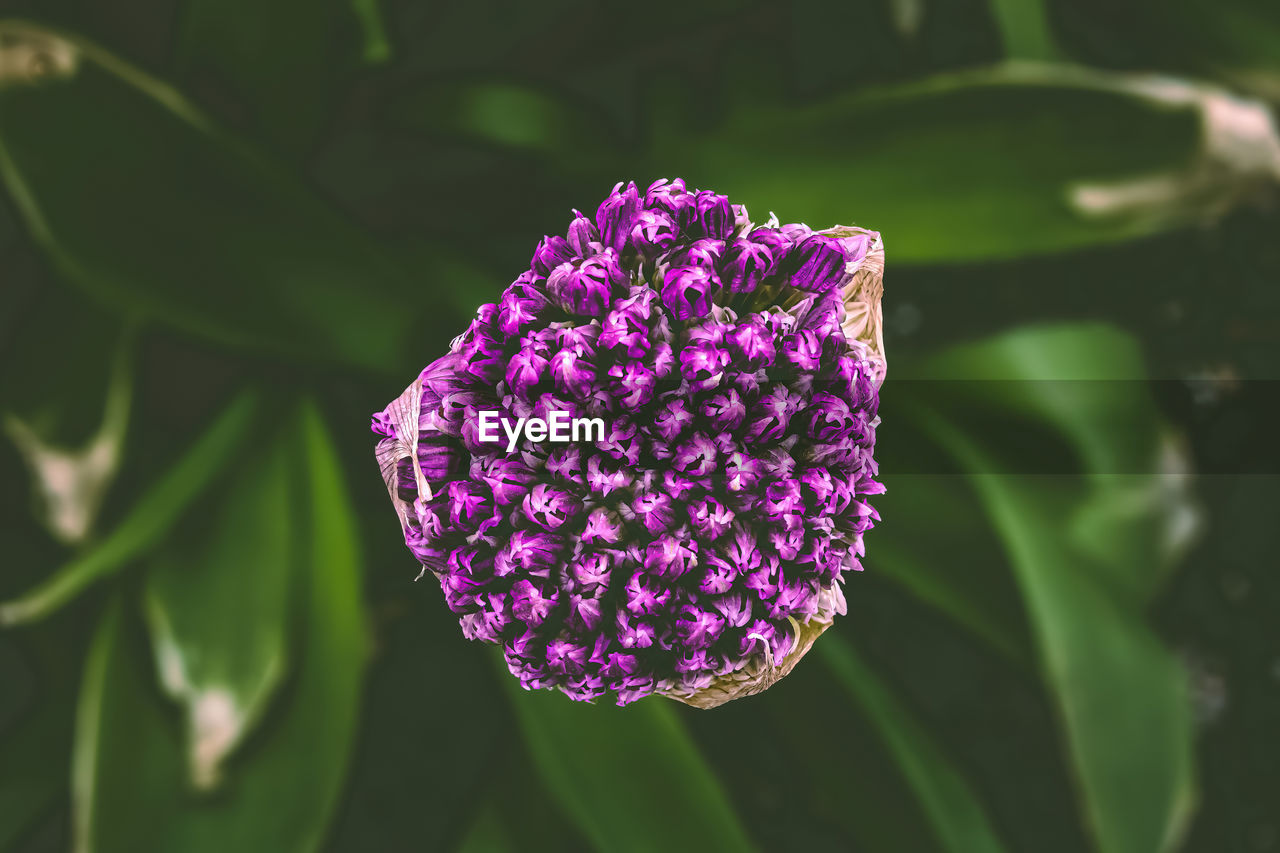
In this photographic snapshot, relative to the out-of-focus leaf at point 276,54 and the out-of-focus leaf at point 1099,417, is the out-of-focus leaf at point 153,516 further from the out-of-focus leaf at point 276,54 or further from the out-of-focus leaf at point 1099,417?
the out-of-focus leaf at point 1099,417

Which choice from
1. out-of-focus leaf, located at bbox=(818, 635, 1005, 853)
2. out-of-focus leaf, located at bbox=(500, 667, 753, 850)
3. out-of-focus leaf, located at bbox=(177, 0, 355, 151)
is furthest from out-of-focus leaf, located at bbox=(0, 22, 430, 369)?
→ out-of-focus leaf, located at bbox=(818, 635, 1005, 853)

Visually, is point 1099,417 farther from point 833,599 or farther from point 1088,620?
point 833,599

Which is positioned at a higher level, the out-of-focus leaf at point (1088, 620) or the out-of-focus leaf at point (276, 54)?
the out-of-focus leaf at point (276, 54)

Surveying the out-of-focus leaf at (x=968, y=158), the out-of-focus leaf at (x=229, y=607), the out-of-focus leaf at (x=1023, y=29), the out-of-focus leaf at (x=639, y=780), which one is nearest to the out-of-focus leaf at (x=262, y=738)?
the out-of-focus leaf at (x=229, y=607)

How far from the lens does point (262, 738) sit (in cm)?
66

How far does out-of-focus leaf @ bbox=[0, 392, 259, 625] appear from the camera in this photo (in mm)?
651

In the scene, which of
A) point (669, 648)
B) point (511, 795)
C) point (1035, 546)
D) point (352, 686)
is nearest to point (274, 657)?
point (352, 686)

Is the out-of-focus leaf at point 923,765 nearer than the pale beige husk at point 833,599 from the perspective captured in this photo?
No

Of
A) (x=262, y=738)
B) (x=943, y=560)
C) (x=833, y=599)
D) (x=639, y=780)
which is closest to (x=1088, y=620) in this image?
(x=943, y=560)

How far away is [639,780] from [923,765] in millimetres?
207

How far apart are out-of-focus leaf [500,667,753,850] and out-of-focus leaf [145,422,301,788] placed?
8.0 inches

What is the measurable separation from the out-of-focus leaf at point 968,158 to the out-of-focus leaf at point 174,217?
0.26 m

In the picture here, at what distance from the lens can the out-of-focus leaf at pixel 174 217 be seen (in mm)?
613

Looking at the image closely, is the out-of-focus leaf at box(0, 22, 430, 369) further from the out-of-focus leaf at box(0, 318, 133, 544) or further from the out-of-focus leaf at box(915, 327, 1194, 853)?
the out-of-focus leaf at box(915, 327, 1194, 853)
